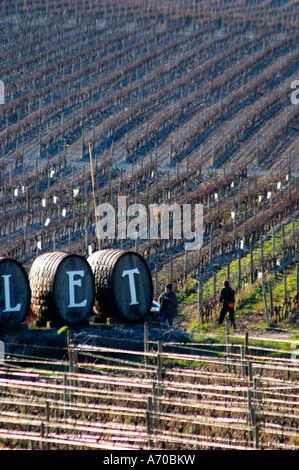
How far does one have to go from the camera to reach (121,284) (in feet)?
58.1

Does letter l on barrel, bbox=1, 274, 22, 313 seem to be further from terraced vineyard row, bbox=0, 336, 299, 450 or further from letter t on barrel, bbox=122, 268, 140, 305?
letter t on barrel, bbox=122, 268, 140, 305

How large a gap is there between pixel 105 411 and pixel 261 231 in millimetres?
16591

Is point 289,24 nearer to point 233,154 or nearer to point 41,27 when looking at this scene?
point 41,27

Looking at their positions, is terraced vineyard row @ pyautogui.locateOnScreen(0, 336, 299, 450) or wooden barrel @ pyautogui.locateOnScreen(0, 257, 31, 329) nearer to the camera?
terraced vineyard row @ pyautogui.locateOnScreen(0, 336, 299, 450)

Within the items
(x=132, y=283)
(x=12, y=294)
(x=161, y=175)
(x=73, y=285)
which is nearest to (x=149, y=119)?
(x=161, y=175)

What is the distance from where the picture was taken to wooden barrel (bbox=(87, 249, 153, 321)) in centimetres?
1766

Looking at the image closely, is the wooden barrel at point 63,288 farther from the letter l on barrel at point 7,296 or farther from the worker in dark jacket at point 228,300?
the worker in dark jacket at point 228,300

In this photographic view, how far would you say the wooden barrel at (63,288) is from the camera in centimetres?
1711

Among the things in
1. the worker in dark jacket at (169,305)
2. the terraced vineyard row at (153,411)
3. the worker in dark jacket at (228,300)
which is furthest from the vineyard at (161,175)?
the worker in dark jacket at (169,305)

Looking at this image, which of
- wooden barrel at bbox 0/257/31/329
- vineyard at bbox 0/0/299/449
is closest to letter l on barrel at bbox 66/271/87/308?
wooden barrel at bbox 0/257/31/329

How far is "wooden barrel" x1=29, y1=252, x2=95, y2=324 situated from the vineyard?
1551mm

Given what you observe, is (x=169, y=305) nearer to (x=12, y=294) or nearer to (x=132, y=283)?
(x=132, y=283)

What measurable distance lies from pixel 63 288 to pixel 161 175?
18.7 m

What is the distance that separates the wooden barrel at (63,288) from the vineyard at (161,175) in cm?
155
